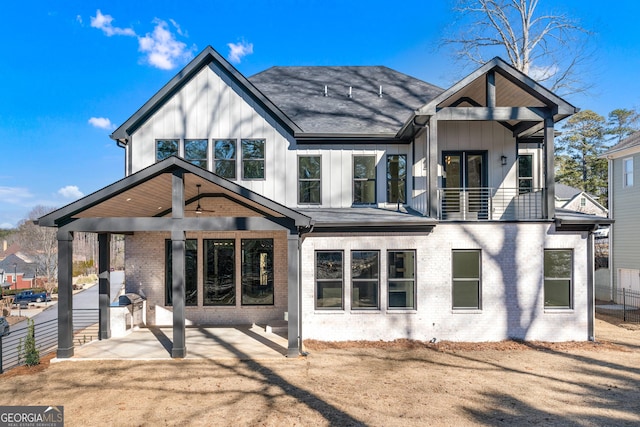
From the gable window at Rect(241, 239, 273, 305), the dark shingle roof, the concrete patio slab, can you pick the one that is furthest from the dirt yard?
the dark shingle roof

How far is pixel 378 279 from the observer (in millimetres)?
11086

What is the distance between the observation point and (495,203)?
13.1 m

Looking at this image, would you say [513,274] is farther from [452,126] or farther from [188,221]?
[188,221]

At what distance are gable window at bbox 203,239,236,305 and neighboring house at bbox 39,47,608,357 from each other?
0.05 metres

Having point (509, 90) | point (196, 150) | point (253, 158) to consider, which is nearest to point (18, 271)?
point (196, 150)

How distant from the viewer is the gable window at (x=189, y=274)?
12.9 meters

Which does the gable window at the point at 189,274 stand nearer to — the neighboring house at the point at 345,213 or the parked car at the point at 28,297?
the neighboring house at the point at 345,213

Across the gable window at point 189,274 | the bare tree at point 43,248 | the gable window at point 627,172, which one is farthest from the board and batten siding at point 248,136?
the bare tree at point 43,248

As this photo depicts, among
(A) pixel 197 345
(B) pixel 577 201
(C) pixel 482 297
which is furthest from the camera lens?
(B) pixel 577 201

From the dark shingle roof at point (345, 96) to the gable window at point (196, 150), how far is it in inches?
129

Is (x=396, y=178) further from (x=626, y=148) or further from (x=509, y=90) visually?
(x=626, y=148)

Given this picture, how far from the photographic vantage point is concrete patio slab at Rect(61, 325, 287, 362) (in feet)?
31.0

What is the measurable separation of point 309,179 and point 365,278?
164 inches

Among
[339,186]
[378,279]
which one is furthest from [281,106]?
[378,279]
